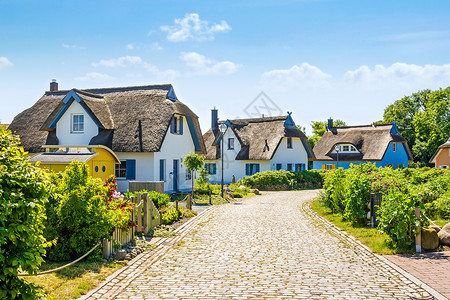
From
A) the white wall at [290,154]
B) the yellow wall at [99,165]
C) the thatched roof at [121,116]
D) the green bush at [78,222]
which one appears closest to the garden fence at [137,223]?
the green bush at [78,222]

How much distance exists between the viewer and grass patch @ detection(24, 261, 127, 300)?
7.41 m

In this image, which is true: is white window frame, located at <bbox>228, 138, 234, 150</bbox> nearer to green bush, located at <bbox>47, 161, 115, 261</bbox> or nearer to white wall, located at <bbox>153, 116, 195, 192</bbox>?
white wall, located at <bbox>153, 116, 195, 192</bbox>

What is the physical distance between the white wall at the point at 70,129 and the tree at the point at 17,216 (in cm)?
2188

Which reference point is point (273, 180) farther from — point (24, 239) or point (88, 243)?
point (24, 239)

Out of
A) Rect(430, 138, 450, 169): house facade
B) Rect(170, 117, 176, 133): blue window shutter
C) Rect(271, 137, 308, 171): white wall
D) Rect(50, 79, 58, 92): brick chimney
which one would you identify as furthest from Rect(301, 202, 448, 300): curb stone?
Rect(430, 138, 450, 169): house facade

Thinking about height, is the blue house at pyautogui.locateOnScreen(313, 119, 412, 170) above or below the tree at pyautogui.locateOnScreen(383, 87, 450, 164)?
below

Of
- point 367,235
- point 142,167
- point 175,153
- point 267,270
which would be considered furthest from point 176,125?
point 267,270

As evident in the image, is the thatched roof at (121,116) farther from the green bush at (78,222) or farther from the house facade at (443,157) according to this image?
the house facade at (443,157)

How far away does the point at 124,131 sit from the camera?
26.6 meters

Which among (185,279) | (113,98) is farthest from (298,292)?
(113,98)

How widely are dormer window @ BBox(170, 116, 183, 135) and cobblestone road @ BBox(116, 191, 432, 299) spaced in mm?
14399

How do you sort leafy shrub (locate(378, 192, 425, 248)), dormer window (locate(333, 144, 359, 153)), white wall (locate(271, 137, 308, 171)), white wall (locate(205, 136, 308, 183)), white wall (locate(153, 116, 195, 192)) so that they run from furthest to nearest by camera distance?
dormer window (locate(333, 144, 359, 153))
white wall (locate(271, 137, 308, 171))
white wall (locate(205, 136, 308, 183))
white wall (locate(153, 116, 195, 192))
leafy shrub (locate(378, 192, 425, 248))

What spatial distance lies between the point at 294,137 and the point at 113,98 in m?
20.8

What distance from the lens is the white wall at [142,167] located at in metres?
25.8
